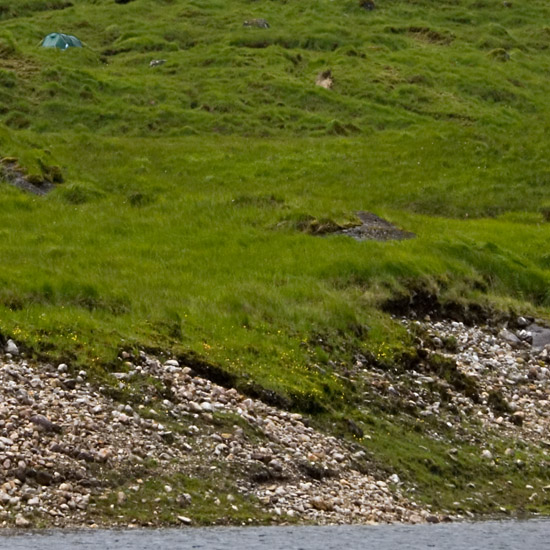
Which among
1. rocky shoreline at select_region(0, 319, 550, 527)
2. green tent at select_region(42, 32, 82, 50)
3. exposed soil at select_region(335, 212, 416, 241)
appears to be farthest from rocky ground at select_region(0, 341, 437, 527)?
green tent at select_region(42, 32, 82, 50)

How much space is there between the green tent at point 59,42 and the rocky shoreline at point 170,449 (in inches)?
2060

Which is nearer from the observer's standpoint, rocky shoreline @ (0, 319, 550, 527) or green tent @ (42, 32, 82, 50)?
rocky shoreline @ (0, 319, 550, 527)

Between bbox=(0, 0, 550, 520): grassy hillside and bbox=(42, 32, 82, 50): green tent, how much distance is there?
5.25 feet

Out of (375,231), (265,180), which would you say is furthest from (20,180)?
(375,231)

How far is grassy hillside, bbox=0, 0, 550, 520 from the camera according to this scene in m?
24.6

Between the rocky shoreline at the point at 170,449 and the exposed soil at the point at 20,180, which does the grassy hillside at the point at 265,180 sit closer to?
the exposed soil at the point at 20,180

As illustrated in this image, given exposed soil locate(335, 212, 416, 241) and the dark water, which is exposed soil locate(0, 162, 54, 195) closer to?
exposed soil locate(335, 212, 416, 241)

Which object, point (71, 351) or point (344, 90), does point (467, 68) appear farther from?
point (71, 351)

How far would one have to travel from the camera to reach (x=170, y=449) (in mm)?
18453

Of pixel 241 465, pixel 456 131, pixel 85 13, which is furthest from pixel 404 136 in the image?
pixel 85 13

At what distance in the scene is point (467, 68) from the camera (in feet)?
237

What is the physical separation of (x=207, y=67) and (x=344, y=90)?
33.2 ft

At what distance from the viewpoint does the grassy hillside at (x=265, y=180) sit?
969 inches

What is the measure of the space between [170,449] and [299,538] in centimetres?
370
